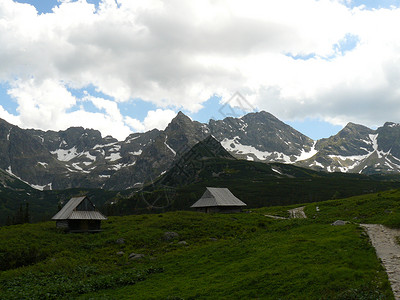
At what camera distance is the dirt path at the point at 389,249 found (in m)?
18.4

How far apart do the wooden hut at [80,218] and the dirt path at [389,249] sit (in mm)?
45359

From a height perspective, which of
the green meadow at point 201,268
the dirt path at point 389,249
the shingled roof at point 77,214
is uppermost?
the shingled roof at point 77,214

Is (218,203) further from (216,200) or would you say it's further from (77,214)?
(77,214)

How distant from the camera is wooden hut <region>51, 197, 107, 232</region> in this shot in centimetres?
5783

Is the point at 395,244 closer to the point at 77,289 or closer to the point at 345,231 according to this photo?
the point at 345,231

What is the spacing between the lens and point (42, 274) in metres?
31.1

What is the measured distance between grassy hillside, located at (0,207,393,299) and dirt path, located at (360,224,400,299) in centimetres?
51

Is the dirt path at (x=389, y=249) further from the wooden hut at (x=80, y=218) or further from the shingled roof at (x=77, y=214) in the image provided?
the shingled roof at (x=77, y=214)

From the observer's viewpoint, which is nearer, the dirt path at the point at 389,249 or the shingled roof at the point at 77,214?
the dirt path at the point at 389,249

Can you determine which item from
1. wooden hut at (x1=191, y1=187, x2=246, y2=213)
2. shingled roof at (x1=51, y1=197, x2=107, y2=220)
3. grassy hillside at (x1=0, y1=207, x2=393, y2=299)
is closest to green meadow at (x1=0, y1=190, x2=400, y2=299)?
grassy hillside at (x1=0, y1=207, x2=393, y2=299)

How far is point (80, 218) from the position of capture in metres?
57.0

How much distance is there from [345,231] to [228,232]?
69.4ft

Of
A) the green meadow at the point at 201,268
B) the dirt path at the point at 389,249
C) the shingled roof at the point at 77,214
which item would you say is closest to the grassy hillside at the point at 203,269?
the green meadow at the point at 201,268

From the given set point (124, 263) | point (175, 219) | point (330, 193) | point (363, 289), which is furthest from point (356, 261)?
point (330, 193)
